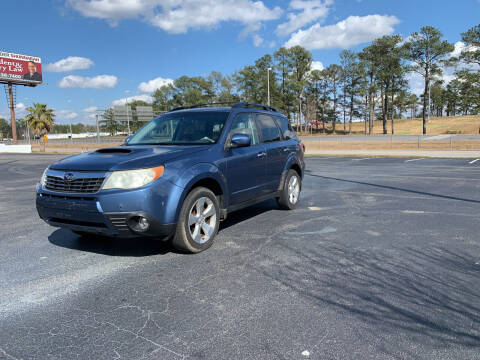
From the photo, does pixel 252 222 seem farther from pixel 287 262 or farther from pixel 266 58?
pixel 266 58

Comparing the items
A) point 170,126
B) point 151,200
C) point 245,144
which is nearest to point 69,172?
point 151,200

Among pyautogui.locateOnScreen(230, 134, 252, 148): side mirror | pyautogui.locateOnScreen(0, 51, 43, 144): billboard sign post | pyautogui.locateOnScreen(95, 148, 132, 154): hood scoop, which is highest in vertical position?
pyautogui.locateOnScreen(0, 51, 43, 144): billboard sign post

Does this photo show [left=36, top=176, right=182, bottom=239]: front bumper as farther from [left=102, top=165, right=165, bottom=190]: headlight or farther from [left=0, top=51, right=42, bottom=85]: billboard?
[left=0, top=51, right=42, bottom=85]: billboard

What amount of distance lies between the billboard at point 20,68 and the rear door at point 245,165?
64.6 metres

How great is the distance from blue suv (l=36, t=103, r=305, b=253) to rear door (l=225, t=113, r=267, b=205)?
0.01 m

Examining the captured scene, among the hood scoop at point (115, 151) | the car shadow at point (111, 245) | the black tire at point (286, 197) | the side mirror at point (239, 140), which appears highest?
the side mirror at point (239, 140)

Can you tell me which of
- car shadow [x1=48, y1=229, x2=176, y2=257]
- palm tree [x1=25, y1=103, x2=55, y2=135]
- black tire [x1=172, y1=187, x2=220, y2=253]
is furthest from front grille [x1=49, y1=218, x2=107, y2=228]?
palm tree [x1=25, y1=103, x2=55, y2=135]

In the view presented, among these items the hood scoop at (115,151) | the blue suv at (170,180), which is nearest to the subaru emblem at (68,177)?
the blue suv at (170,180)

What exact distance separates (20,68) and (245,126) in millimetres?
66461

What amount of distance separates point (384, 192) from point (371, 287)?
6.03 metres

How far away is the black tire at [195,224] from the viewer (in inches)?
166

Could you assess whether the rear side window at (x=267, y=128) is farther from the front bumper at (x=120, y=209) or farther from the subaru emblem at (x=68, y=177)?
the subaru emblem at (x=68, y=177)

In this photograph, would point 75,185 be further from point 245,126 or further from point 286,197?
point 286,197

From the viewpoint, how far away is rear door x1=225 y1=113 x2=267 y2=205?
508cm
